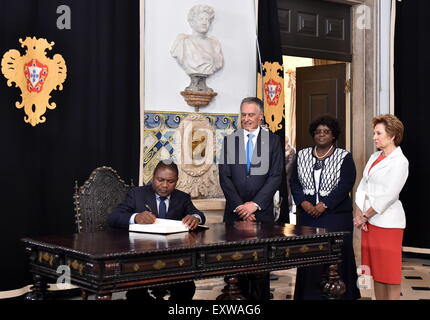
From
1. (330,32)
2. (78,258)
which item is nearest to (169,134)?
(330,32)

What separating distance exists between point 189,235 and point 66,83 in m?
2.49

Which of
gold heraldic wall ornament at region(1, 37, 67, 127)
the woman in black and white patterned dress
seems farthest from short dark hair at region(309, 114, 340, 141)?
gold heraldic wall ornament at region(1, 37, 67, 127)

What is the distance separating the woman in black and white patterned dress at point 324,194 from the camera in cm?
537

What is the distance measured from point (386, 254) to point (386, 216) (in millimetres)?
287

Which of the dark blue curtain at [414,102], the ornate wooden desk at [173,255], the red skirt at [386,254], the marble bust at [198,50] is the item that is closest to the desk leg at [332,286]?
the ornate wooden desk at [173,255]

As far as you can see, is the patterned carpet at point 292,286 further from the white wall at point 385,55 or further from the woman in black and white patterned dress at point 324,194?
the white wall at point 385,55

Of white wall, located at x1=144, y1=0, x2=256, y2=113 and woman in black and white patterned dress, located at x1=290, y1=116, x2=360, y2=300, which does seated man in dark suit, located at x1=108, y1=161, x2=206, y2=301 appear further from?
white wall, located at x1=144, y1=0, x2=256, y2=113

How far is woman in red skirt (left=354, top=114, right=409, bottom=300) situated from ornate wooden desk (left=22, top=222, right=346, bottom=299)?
861mm

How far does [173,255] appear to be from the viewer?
351 cm

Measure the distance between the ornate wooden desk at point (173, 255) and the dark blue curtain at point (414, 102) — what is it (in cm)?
441

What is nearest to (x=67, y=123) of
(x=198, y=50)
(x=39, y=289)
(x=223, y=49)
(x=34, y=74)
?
(x=34, y=74)

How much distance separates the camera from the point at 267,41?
23.7 feet

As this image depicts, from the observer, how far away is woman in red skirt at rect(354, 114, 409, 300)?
504cm

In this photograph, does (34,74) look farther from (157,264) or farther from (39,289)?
(157,264)
